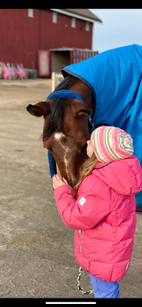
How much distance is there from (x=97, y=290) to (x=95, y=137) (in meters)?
0.83

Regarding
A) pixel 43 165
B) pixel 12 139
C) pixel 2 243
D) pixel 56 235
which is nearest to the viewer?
pixel 2 243

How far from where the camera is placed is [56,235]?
2641 mm

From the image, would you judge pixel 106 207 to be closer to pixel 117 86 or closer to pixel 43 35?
pixel 117 86

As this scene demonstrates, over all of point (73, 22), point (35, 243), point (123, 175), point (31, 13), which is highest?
point (31, 13)

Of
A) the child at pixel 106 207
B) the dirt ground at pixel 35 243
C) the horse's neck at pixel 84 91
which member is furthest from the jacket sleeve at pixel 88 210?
the horse's neck at pixel 84 91

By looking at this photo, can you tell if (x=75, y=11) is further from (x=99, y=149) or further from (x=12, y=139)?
(x=99, y=149)

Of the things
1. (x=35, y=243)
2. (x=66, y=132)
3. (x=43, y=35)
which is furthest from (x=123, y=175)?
(x=43, y=35)

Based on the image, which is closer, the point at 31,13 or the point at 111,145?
the point at 111,145

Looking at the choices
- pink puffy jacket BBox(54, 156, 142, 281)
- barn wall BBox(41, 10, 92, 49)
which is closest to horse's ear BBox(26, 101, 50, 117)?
pink puffy jacket BBox(54, 156, 142, 281)

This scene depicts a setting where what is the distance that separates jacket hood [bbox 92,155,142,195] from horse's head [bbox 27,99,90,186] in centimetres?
35

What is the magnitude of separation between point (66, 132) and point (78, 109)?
0.53 feet

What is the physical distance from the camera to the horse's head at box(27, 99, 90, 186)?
1.81 m

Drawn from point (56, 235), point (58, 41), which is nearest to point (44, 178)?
point (56, 235)

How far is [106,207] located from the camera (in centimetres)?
145
